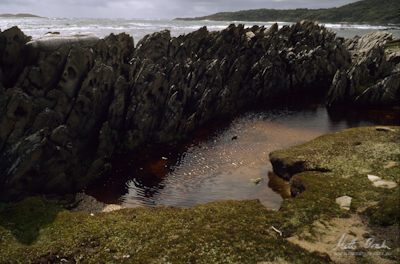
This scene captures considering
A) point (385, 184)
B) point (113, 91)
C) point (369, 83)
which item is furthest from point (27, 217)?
point (369, 83)

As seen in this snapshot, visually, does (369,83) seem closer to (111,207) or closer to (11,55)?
(111,207)

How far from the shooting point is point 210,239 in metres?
32.8

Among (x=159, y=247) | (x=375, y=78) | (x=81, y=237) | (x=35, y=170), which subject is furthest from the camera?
(x=375, y=78)

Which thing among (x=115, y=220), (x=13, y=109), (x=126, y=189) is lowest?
(x=126, y=189)

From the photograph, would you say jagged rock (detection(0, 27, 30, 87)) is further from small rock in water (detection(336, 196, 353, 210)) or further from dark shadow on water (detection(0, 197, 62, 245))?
small rock in water (detection(336, 196, 353, 210))

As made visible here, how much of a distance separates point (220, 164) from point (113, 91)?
21.7 metres

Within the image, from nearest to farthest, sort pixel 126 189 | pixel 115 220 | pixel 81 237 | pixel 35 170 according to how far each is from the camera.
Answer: pixel 81 237 < pixel 115 220 < pixel 35 170 < pixel 126 189

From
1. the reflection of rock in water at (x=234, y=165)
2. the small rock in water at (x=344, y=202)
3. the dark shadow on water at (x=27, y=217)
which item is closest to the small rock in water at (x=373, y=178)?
the small rock in water at (x=344, y=202)

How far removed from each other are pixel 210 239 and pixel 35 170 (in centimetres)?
2466

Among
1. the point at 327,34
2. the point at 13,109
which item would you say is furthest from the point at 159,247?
the point at 327,34

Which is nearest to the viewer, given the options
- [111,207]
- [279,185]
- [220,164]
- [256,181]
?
[111,207]

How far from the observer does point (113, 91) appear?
214ft

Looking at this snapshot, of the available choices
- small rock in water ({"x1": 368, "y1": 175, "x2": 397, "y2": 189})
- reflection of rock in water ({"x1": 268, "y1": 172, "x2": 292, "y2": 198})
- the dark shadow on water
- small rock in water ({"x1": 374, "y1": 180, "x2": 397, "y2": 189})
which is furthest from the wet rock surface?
small rock in water ({"x1": 374, "y1": 180, "x2": 397, "y2": 189})

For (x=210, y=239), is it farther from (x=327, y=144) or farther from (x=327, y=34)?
(x=327, y=34)
